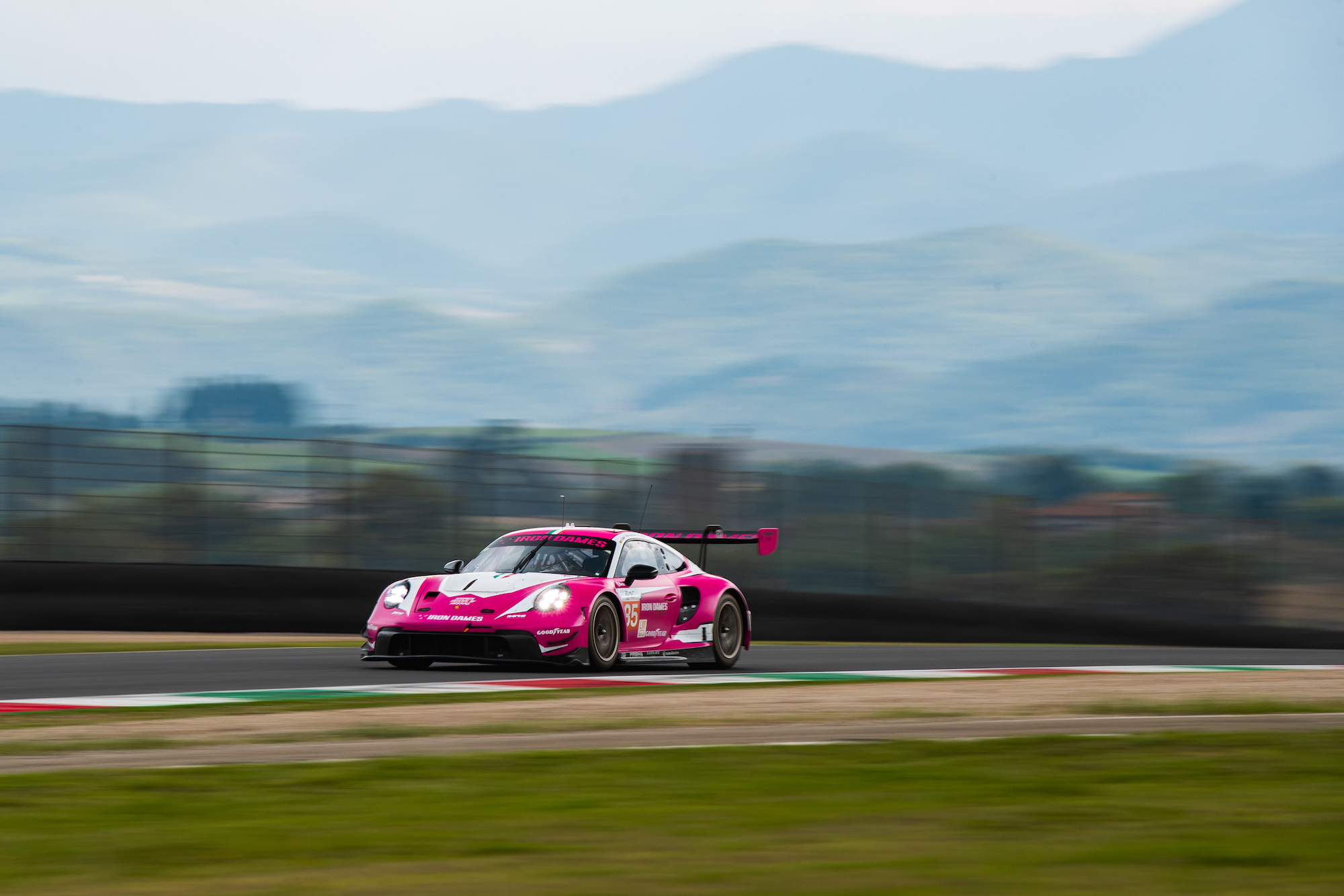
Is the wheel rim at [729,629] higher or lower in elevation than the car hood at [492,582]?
lower

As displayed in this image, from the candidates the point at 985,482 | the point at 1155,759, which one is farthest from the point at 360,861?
the point at 985,482

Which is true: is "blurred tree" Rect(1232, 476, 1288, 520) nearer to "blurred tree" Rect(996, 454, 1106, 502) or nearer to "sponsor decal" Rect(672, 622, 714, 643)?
"blurred tree" Rect(996, 454, 1106, 502)

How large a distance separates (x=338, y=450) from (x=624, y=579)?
645 centimetres

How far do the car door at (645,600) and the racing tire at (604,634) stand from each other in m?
0.08

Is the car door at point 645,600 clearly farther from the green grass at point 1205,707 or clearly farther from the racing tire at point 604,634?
the green grass at point 1205,707


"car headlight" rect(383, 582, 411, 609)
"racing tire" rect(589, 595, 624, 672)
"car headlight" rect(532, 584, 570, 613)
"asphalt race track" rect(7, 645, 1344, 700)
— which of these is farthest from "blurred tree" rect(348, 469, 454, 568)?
"car headlight" rect(532, 584, 570, 613)

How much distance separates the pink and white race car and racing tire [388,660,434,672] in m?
0.01

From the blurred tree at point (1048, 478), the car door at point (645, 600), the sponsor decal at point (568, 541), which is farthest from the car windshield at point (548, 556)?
the blurred tree at point (1048, 478)

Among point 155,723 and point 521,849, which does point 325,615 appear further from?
point 521,849

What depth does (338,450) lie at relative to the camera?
17594mm

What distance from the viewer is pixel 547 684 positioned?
34.1 feet

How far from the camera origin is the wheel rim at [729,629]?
42.4 feet

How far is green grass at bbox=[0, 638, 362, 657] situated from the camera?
1329 centimetres

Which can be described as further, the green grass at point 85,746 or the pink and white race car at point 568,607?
the pink and white race car at point 568,607
